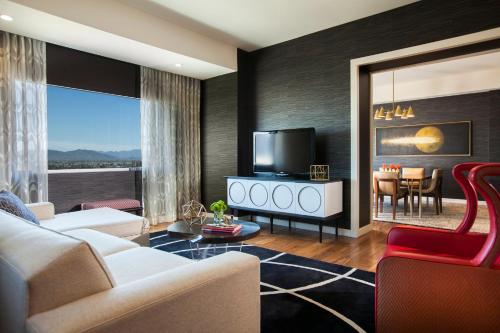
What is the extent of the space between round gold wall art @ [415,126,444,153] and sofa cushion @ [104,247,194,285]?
290 inches

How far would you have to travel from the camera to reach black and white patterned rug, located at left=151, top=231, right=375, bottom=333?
6.03 ft

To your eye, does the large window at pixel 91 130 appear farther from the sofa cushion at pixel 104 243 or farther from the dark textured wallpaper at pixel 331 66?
the sofa cushion at pixel 104 243

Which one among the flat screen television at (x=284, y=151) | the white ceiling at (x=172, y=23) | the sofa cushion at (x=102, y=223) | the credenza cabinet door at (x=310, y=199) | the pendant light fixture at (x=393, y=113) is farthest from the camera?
the pendant light fixture at (x=393, y=113)

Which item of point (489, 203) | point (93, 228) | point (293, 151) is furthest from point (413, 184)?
point (93, 228)

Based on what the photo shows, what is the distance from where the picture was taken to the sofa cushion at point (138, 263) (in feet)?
5.06

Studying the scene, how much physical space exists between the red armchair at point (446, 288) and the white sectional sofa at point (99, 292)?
69 cm

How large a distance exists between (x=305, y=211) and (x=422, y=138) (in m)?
5.29

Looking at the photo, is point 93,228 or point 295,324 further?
point 93,228

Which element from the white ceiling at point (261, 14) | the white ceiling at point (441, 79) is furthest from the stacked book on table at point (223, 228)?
the white ceiling at point (441, 79)

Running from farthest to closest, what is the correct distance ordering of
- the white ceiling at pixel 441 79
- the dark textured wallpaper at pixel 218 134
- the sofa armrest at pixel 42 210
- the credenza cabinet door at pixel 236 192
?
the white ceiling at pixel 441 79
the dark textured wallpaper at pixel 218 134
the credenza cabinet door at pixel 236 192
the sofa armrest at pixel 42 210

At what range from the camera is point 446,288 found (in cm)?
140

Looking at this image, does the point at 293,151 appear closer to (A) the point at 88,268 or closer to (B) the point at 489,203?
(B) the point at 489,203

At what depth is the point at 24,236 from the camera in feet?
3.59

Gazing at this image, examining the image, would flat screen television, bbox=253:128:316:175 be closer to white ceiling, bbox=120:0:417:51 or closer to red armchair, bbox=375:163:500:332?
white ceiling, bbox=120:0:417:51
